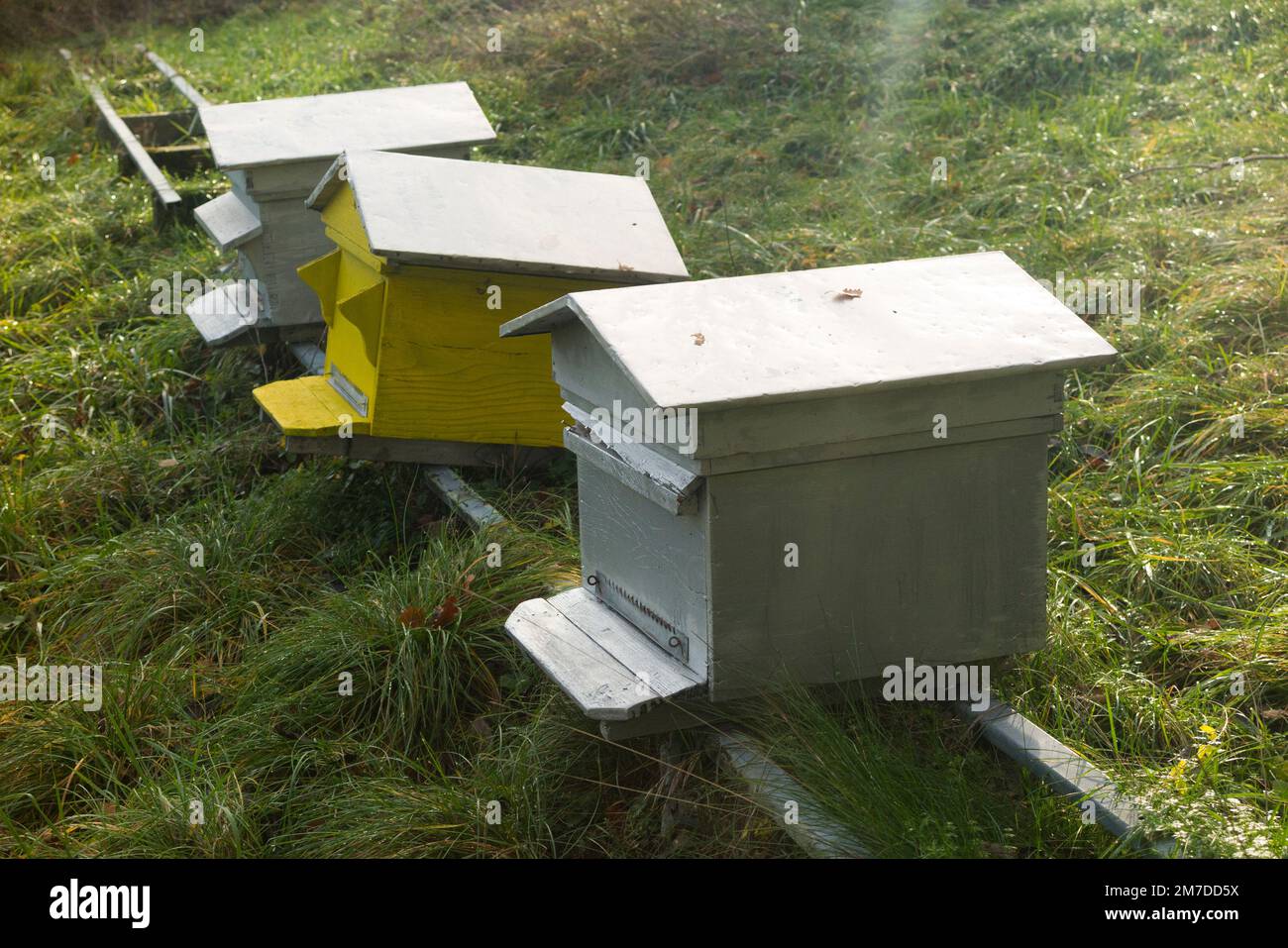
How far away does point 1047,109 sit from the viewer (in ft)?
25.1

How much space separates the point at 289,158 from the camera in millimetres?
5797

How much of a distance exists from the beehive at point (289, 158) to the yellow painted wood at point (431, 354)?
93cm

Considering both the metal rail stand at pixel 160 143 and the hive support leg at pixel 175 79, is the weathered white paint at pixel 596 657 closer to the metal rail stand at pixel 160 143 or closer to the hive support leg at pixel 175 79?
the metal rail stand at pixel 160 143

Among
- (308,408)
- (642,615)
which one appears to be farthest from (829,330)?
(308,408)

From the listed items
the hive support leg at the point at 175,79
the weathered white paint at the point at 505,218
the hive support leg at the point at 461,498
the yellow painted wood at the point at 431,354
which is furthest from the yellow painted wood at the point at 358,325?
the hive support leg at the point at 175,79

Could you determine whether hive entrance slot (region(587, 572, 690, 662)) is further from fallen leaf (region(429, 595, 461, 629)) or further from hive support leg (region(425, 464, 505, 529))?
hive support leg (region(425, 464, 505, 529))

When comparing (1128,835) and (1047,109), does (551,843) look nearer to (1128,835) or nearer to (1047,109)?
(1128,835)

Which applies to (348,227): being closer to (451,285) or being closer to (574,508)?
(451,285)

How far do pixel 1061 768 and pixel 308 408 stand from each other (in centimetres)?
321

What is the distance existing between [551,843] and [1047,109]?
603 cm

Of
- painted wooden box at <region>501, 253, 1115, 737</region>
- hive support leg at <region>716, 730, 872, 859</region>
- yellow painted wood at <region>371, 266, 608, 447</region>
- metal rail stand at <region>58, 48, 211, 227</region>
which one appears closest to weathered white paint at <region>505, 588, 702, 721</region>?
painted wooden box at <region>501, 253, 1115, 737</region>

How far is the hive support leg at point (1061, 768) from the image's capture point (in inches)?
105

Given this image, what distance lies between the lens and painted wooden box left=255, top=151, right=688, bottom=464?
178 inches

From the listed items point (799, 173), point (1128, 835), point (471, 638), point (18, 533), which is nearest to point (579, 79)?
point (799, 173)
